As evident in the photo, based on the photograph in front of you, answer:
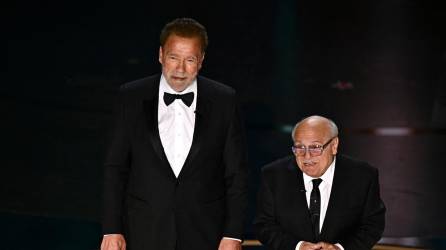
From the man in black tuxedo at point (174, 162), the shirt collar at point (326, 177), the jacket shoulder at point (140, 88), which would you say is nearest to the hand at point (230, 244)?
the man in black tuxedo at point (174, 162)

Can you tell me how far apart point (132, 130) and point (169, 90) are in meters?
0.24

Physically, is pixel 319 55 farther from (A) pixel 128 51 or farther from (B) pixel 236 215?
(B) pixel 236 215

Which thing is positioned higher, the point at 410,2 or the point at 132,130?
the point at 410,2

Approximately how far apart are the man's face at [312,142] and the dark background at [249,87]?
2.64 meters

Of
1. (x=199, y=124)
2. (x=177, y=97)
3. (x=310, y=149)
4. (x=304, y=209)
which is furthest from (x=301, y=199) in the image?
(x=177, y=97)

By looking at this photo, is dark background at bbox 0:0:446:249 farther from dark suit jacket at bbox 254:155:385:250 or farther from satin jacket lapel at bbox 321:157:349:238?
satin jacket lapel at bbox 321:157:349:238

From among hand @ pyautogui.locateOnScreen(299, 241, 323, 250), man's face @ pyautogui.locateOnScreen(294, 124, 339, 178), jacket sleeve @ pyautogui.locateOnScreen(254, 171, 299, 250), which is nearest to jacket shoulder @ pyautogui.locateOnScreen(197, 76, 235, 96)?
man's face @ pyautogui.locateOnScreen(294, 124, 339, 178)

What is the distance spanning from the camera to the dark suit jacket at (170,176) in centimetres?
456

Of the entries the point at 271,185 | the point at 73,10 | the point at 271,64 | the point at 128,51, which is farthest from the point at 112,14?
the point at 271,185

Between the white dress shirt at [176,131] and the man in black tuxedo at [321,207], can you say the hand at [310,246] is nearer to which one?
the man in black tuxedo at [321,207]

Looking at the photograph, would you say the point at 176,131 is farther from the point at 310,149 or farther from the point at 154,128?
the point at 310,149

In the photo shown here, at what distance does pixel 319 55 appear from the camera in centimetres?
1262

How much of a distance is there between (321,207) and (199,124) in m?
0.73

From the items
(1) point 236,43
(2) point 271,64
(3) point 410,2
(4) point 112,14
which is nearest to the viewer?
(2) point 271,64
